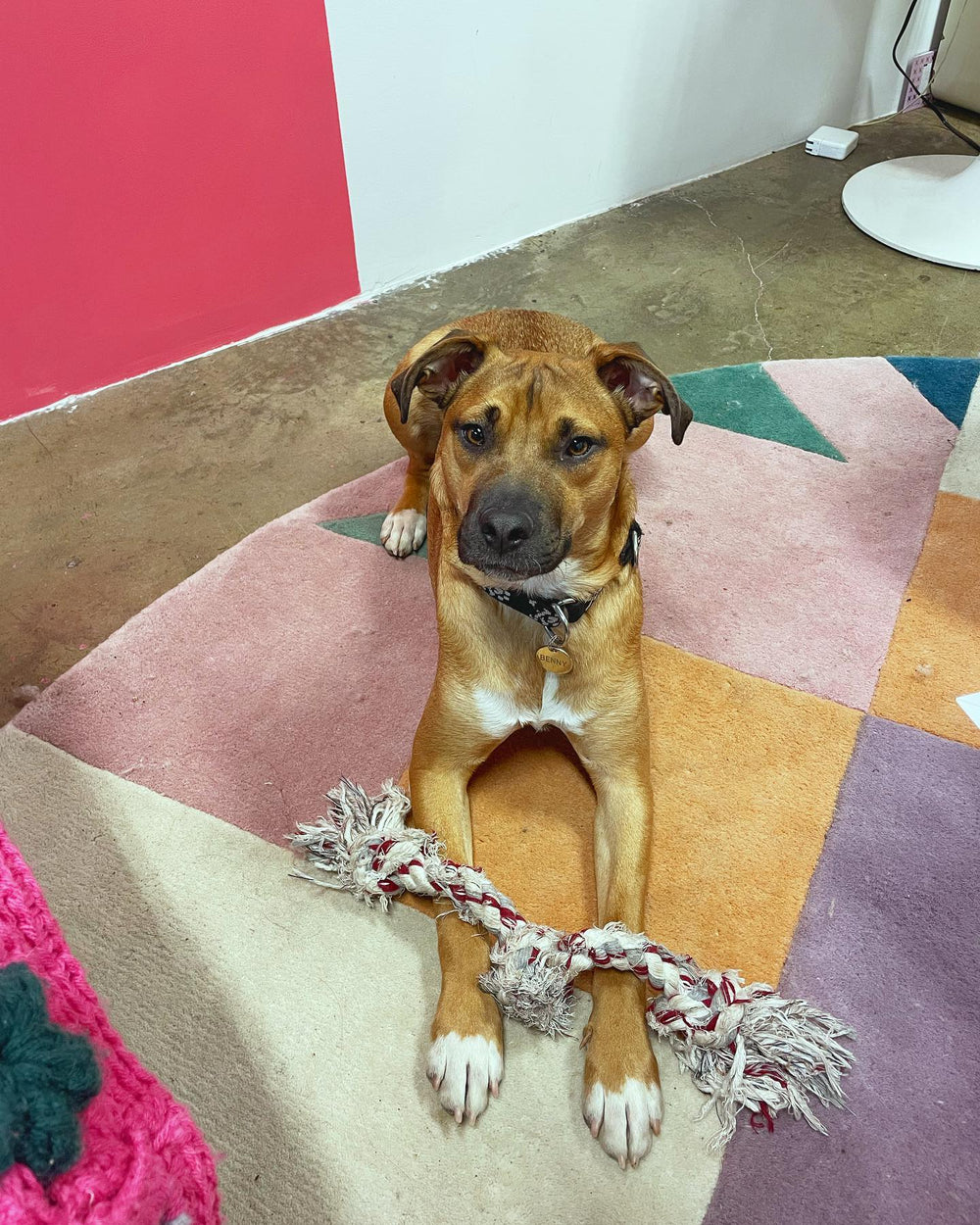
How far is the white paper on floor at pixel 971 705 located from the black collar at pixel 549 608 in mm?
1055

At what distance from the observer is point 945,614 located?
98.9 inches

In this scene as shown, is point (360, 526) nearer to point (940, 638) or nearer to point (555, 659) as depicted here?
point (555, 659)

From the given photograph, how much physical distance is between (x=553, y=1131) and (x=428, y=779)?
2.32ft

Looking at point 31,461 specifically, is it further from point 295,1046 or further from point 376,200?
point 295,1046

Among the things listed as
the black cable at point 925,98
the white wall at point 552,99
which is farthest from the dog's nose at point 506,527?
the black cable at point 925,98

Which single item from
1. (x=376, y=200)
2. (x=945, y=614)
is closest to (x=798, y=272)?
(x=376, y=200)

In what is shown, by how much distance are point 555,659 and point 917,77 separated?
5816mm

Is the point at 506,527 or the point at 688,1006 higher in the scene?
the point at 506,527

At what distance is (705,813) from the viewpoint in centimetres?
205

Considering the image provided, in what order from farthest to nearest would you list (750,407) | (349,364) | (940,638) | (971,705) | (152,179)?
1. (349,364)
2. (750,407)
3. (152,179)
4. (940,638)
5. (971,705)

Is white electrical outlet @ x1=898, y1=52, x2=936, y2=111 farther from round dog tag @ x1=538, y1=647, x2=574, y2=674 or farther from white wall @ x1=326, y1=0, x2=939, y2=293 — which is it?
round dog tag @ x1=538, y1=647, x2=574, y2=674

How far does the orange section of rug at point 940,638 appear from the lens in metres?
2.26

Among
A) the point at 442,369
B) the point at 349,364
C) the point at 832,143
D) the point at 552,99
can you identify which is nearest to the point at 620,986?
the point at 442,369

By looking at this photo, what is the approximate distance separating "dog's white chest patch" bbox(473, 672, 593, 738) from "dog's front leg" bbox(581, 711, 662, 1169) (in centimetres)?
6
